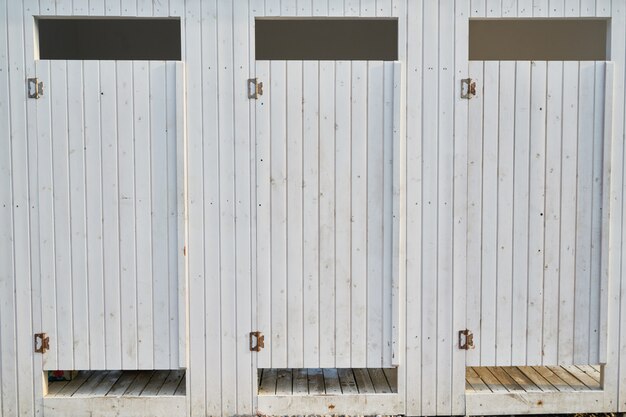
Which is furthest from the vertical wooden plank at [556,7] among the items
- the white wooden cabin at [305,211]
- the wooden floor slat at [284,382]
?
the wooden floor slat at [284,382]

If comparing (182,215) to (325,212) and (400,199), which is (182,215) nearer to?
(325,212)

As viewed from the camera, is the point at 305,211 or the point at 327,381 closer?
the point at 305,211

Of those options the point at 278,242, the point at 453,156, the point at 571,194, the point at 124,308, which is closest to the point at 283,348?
the point at 278,242

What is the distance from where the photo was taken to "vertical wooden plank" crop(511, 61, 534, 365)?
2994 millimetres

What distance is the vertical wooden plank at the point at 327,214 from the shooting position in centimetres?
297

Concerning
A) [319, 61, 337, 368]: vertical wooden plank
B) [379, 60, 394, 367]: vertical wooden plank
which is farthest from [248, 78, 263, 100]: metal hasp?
[379, 60, 394, 367]: vertical wooden plank

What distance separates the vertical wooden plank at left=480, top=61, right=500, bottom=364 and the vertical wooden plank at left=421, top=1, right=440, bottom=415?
290 millimetres

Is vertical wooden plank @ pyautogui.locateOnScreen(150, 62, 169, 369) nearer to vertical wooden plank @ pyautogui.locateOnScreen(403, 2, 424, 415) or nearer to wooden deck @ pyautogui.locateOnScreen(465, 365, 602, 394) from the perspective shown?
vertical wooden plank @ pyautogui.locateOnScreen(403, 2, 424, 415)

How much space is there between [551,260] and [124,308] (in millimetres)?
2617

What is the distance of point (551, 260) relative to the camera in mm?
3061

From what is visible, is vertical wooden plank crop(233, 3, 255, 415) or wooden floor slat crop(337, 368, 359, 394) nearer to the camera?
vertical wooden plank crop(233, 3, 255, 415)

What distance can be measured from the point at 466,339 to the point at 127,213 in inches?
86.2

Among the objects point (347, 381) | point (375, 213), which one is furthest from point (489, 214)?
point (347, 381)

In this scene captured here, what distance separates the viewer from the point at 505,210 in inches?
119
